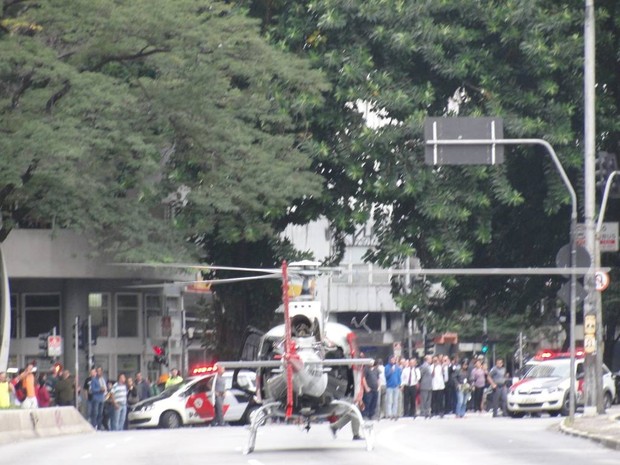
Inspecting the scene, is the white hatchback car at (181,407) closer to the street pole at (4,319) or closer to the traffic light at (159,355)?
the street pole at (4,319)

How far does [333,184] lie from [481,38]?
5.64m

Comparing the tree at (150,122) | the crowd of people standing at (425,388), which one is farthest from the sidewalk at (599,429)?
the tree at (150,122)

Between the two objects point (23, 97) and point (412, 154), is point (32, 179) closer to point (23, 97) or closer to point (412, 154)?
point (23, 97)

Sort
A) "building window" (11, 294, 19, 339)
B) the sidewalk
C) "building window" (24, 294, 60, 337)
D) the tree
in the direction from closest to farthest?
the sidewalk → the tree → "building window" (11, 294, 19, 339) → "building window" (24, 294, 60, 337)

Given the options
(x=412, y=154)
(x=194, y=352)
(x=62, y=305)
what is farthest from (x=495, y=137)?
(x=194, y=352)

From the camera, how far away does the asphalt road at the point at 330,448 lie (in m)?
22.7

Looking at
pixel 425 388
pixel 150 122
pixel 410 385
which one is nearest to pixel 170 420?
pixel 410 385

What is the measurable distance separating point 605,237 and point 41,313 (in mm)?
23837

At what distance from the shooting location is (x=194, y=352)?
71750 mm

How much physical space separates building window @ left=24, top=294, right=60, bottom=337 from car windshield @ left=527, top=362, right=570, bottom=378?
61.9 feet

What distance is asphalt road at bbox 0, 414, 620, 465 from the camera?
74.3 feet

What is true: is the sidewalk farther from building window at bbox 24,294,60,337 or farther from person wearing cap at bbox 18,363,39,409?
building window at bbox 24,294,60,337

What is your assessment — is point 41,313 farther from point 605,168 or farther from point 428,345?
point 605,168

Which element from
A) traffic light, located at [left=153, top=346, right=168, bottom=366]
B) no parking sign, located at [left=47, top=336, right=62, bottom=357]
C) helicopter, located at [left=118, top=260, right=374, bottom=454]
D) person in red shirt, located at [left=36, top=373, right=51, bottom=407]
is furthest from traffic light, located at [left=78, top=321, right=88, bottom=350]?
helicopter, located at [left=118, top=260, right=374, bottom=454]
